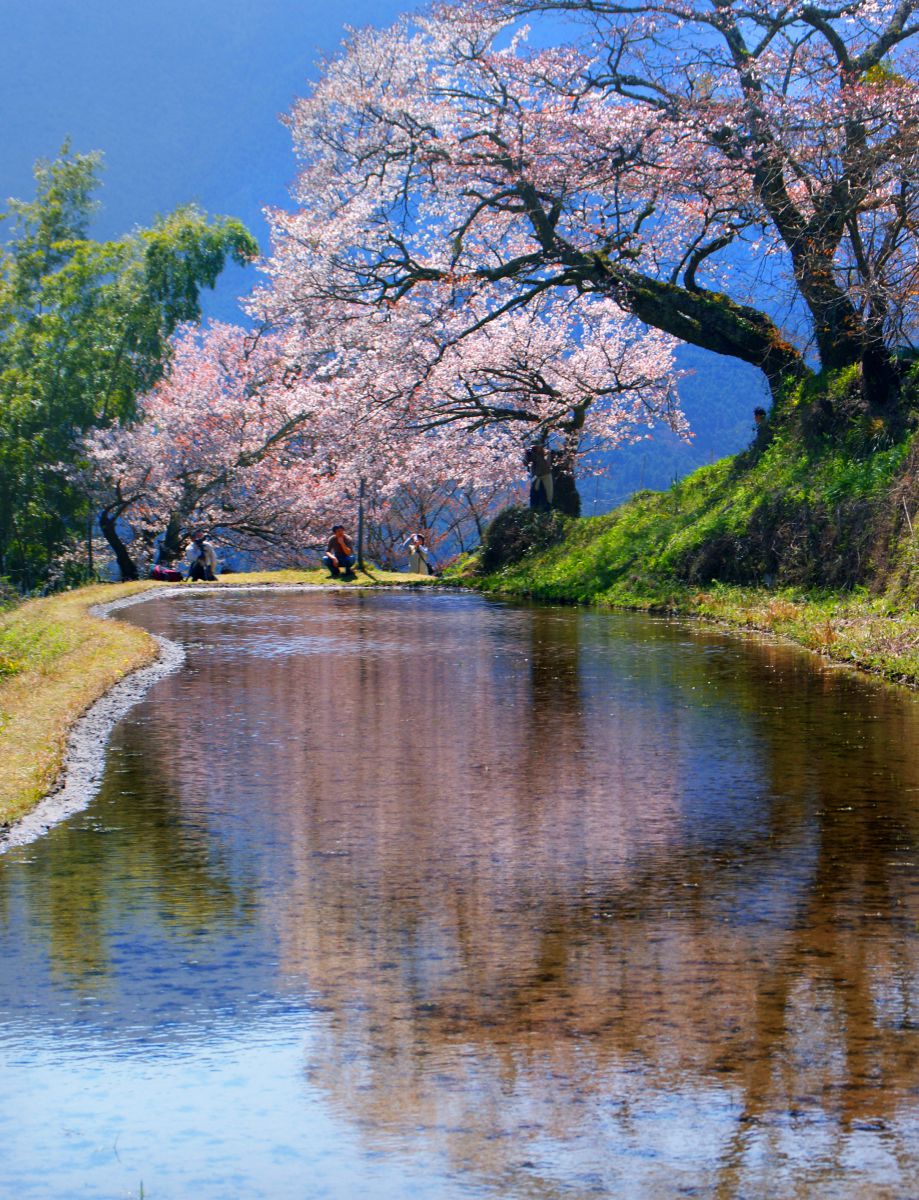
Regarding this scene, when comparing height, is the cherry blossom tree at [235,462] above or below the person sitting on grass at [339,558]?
above

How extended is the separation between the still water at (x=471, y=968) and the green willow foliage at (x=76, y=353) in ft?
130

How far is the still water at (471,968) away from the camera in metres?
3.86

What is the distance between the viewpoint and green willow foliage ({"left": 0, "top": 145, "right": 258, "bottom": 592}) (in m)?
48.8

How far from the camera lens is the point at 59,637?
17750mm

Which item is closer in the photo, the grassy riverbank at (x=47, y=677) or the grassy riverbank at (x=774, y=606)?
the grassy riverbank at (x=47, y=677)

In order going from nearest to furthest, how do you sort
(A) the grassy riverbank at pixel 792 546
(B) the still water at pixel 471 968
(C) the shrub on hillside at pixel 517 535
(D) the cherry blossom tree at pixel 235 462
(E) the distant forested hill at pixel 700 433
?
(B) the still water at pixel 471 968 → (A) the grassy riverbank at pixel 792 546 → (C) the shrub on hillside at pixel 517 535 → (D) the cherry blossom tree at pixel 235 462 → (E) the distant forested hill at pixel 700 433

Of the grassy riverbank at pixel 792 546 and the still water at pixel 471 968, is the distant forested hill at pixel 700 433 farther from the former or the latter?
the still water at pixel 471 968

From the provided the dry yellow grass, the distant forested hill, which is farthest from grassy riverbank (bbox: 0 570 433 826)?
the distant forested hill

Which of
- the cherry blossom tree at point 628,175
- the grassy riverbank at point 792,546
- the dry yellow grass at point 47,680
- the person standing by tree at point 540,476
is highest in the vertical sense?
the cherry blossom tree at point 628,175

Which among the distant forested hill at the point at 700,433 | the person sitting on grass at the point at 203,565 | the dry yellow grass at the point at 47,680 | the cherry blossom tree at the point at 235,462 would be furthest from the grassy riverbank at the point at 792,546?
the distant forested hill at the point at 700,433

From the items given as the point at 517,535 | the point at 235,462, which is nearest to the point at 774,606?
the point at 517,535

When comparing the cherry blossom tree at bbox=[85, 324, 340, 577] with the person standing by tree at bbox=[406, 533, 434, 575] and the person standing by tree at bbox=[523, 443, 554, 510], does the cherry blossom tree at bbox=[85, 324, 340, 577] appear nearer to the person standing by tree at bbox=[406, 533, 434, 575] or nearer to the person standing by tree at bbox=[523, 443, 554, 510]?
the person standing by tree at bbox=[406, 533, 434, 575]

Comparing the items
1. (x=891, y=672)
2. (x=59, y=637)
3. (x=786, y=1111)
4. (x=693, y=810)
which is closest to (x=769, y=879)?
(x=693, y=810)

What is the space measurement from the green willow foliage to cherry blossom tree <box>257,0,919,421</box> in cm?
1867
